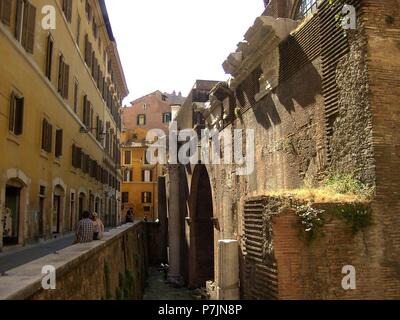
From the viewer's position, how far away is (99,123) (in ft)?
90.1

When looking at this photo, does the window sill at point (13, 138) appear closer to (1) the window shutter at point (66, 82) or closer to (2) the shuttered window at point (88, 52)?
(1) the window shutter at point (66, 82)

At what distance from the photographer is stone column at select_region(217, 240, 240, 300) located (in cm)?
968

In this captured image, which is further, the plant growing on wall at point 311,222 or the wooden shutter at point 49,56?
the wooden shutter at point 49,56

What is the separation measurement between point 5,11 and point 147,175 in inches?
1577

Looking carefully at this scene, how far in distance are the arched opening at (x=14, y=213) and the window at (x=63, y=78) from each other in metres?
5.16

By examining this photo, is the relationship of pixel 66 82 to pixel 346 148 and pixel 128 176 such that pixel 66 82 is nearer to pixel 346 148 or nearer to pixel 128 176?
pixel 346 148

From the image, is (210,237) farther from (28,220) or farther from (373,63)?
(373,63)

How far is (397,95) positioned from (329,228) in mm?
2233

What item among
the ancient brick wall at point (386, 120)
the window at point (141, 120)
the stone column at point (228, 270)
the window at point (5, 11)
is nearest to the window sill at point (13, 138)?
the window at point (5, 11)

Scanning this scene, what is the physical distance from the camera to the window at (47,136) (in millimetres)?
15023

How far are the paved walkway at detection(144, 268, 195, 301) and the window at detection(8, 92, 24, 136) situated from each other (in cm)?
962

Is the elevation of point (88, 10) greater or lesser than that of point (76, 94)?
greater

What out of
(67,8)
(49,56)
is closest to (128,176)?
(67,8)

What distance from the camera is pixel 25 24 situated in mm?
12703
